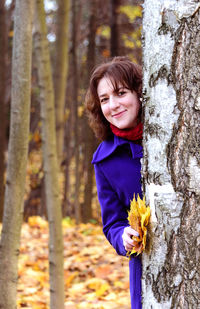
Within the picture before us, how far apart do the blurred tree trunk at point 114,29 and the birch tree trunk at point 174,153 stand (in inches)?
218

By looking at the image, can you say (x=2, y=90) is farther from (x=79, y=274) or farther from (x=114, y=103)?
(x=114, y=103)

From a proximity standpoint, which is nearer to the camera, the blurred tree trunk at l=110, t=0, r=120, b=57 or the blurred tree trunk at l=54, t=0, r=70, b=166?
the blurred tree trunk at l=54, t=0, r=70, b=166

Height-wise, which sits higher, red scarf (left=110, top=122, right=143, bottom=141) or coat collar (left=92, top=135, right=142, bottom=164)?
red scarf (left=110, top=122, right=143, bottom=141)

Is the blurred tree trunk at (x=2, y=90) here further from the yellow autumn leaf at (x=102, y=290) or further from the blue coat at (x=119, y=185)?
the blue coat at (x=119, y=185)

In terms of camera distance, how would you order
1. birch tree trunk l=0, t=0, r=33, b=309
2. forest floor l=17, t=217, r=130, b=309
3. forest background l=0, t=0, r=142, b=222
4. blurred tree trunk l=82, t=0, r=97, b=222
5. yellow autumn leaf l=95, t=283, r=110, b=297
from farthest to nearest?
blurred tree trunk l=82, t=0, r=97, b=222, forest background l=0, t=0, r=142, b=222, yellow autumn leaf l=95, t=283, r=110, b=297, forest floor l=17, t=217, r=130, b=309, birch tree trunk l=0, t=0, r=33, b=309

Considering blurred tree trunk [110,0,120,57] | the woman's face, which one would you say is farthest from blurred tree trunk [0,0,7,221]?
the woman's face

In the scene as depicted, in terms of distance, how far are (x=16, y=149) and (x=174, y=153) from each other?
1.64 metres

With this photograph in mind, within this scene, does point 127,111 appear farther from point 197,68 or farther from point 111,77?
point 197,68

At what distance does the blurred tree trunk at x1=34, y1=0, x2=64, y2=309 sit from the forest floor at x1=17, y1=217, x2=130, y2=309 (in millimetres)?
547

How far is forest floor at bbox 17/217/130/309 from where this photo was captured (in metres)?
3.85

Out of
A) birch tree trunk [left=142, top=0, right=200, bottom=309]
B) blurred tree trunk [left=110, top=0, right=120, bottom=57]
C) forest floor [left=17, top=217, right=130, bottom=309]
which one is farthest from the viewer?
blurred tree trunk [left=110, top=0, right=120, bottom=57]

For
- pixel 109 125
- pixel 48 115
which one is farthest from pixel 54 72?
pixel 109 125

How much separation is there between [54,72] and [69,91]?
168 inches

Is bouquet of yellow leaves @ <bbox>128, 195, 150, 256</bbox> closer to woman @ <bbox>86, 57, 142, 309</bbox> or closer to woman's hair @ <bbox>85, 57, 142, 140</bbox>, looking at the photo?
woman @ <bbox>86, 57, 142, 309</bbox>
